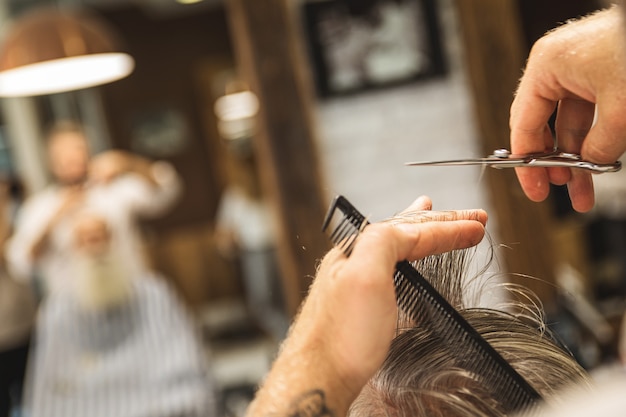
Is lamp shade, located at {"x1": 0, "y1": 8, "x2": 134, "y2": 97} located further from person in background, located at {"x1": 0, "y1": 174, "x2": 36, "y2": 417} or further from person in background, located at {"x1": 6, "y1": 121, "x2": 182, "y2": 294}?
person in background, located at {"x1": 0, "y1": 174, "x2": 36, "y2": 417}

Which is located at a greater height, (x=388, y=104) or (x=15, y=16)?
(x=15, y=16)

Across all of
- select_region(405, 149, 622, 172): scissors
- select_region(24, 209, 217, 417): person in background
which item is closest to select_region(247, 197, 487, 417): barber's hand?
select_region(405, 149, 622, 172): scissors

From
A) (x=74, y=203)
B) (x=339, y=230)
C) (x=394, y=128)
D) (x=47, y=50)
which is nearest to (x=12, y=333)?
(x=74, y=203)

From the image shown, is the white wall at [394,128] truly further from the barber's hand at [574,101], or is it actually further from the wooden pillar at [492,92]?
the barber's hand at [574,101]

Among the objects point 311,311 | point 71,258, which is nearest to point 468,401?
point 311,311

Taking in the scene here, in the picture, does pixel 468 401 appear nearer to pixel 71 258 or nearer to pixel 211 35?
pixel 71 258

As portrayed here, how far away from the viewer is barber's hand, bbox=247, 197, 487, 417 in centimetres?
72

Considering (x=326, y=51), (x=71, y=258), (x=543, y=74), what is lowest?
(x=71, y=258)

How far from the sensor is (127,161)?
16.3 feet

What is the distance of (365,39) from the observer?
11.1ft

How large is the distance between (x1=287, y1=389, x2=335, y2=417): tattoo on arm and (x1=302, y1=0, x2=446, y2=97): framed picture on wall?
2.74 metres

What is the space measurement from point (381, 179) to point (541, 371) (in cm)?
245

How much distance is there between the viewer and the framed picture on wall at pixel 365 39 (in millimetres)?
3357

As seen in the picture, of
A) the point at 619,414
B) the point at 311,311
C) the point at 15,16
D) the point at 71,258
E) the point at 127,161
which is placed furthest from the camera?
the point at 15,16
